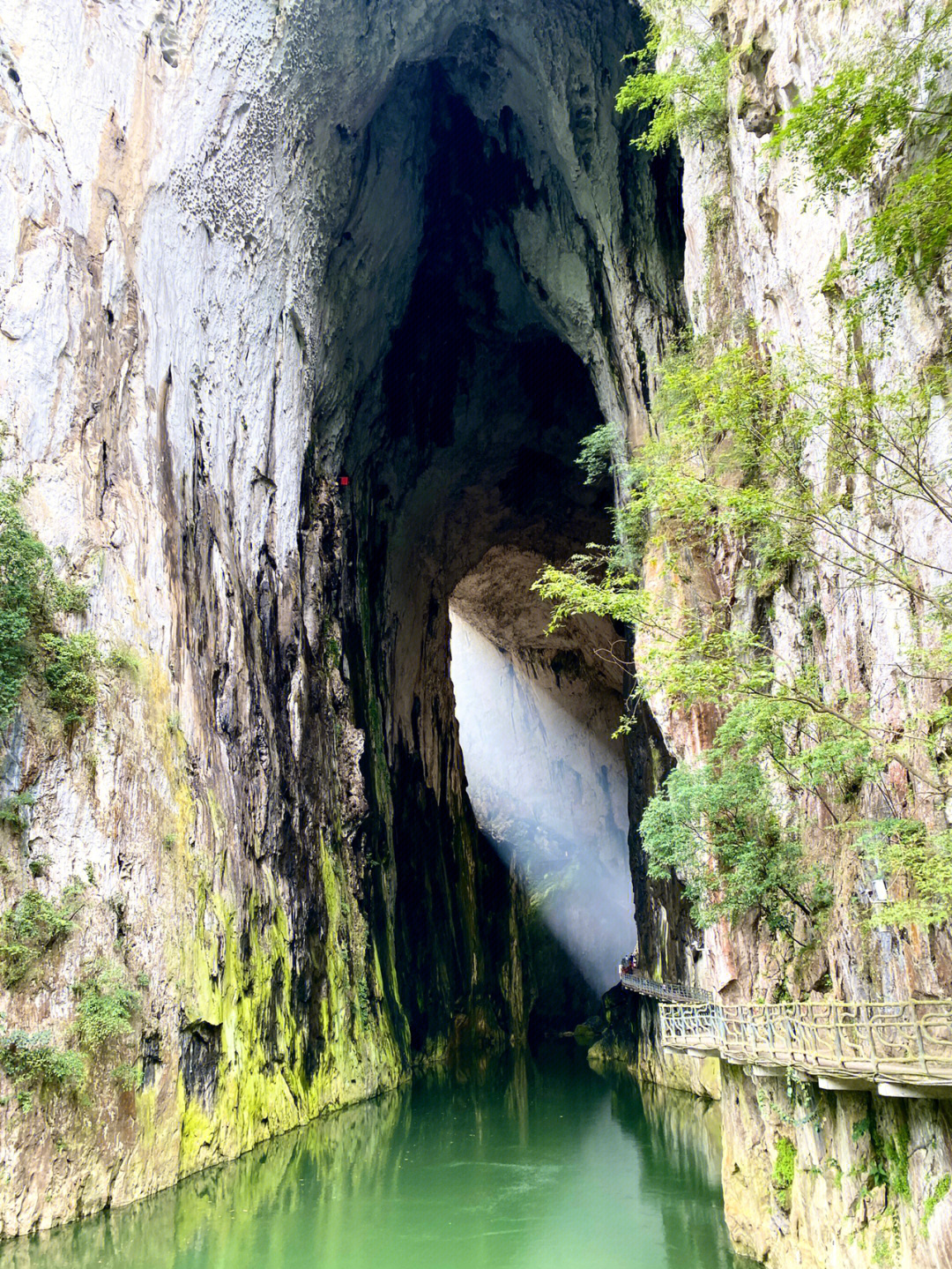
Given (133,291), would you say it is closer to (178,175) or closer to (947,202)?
(178,175)

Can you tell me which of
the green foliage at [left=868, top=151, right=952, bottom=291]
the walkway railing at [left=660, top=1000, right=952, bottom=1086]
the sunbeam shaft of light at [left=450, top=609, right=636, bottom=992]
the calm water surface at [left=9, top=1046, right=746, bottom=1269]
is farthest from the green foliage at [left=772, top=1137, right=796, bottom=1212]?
the sunbeam shaft of light at [left=450, top=609, right=636, bottom=992]

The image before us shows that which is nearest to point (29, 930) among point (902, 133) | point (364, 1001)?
point (364, 1001)

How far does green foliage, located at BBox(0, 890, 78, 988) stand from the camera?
10367mm

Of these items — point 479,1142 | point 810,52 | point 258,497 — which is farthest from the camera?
point 258,497

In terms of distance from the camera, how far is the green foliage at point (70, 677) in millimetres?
11953

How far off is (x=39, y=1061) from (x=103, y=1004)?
3.22 feet

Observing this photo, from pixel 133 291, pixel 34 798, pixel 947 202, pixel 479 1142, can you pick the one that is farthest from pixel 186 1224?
pixel 133 291

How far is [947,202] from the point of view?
20.7 feet

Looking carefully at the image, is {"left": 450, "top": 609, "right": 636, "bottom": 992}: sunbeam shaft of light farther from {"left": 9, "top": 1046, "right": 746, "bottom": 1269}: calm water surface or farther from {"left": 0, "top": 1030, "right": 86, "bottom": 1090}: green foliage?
{"left": 0, "top": 1030, "right": 86, "bottom": 1090}: green foliage

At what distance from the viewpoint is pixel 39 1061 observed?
1010 centimetres

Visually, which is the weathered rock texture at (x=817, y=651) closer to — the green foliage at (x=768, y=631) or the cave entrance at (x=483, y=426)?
the green foliage at (x=768, y=631)

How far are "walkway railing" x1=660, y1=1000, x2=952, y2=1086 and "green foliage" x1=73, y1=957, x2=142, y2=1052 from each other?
7.08m

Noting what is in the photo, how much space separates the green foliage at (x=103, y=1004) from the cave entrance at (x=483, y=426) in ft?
37.7

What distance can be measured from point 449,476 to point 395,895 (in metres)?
12.9
